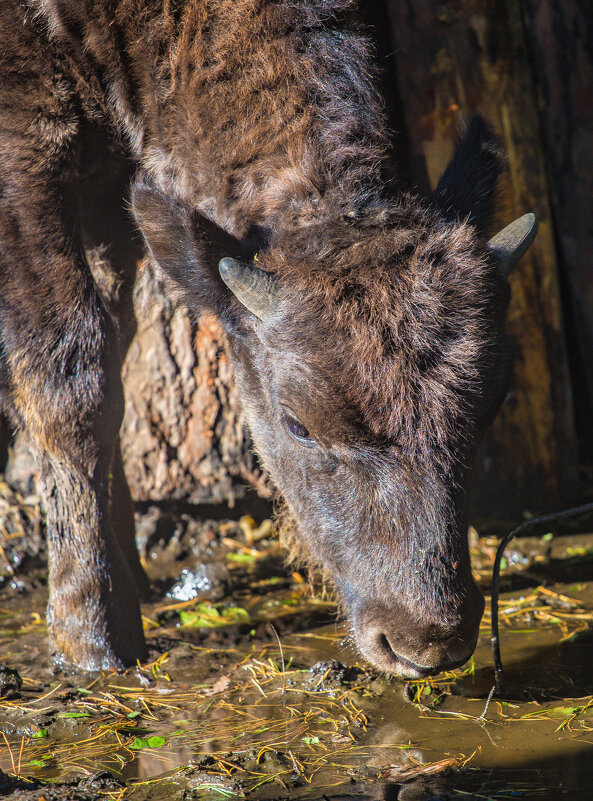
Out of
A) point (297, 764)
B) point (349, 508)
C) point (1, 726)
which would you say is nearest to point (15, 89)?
point (349, 508)

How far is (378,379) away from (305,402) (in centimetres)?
36

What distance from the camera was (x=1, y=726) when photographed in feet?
11.8

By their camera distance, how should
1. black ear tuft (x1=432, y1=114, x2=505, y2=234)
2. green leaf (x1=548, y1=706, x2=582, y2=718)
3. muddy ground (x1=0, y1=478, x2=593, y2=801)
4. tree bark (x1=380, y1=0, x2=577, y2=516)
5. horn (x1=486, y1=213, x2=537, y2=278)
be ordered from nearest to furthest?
muddy ground (x1=0, y1=478, x2=593, y2=801) → green leaf (x1=548, y1=706, x2=582, y2=718) → horn (x1=486, y1=213, x2=537, y2=278) → black ear tuft (x1=432, y1=114, x2=505, y2=234) → tree bark (x1=380, y1=0, x2=577, y2=516)

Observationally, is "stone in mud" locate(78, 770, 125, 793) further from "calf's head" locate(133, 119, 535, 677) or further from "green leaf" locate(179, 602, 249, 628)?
"green leaf" locate(179, 602, 249, 628)

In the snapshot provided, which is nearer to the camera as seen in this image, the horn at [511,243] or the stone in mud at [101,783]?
the stone in mud at [101,783]

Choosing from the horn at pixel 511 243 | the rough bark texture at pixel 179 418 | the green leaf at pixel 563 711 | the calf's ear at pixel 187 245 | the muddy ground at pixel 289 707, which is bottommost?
the green leaf at pixel 563 711

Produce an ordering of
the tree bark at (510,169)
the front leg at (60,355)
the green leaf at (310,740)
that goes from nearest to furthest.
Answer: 1. the green leaf at (310,740)
2. the front leg at (60,355)
3. the tree bark at (510,169)

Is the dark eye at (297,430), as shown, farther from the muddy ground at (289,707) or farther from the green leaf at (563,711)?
the green leaf at (563,711)

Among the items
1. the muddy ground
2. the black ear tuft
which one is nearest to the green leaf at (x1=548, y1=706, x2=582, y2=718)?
the muddy ground

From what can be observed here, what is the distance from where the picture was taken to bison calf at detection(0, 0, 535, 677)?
3215 millimetres

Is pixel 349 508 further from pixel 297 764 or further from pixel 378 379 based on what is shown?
pixel 297 764

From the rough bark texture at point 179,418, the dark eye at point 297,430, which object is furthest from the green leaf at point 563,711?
the rough bark texture at point 179,418

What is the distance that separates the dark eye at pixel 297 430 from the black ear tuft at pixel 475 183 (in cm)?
112

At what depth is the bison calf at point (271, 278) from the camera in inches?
127
